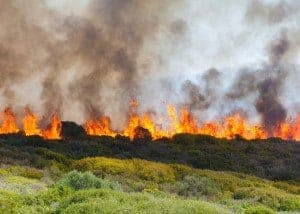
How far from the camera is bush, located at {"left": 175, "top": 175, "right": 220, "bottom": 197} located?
4606 centimetres

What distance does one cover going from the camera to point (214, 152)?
7975 cm

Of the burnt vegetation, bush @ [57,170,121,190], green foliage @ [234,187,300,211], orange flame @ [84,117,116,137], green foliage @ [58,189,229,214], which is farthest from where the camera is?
orange flame @ [84,117,116,137]

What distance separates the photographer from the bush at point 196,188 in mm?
46056

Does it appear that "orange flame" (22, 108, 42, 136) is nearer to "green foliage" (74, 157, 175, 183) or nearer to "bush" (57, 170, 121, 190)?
"green foliage" (74, 157, 175, 183)

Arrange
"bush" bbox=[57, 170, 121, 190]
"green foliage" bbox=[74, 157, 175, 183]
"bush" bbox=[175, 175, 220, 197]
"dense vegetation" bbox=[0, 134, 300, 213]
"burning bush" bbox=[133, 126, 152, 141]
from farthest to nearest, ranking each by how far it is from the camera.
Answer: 1. "burning bush" bbox=[133, 126, 152, 141]
2. "green foliage" bbox=[74, 157, 175, 183]
3. "bush" bbox=[175, 175, 220, 197]
4. "bush" bbox=[57, 170, 121, 190]
5. "dense vegetation" bbox=[0, 134, 300, 213]

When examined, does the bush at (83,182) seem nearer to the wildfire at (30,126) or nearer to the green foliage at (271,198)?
the green foliage at (271,198)

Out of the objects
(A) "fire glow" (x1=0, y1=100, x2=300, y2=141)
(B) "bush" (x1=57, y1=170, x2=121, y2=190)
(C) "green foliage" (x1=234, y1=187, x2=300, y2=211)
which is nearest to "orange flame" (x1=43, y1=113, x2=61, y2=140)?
(A) "fire glow" (x1=0, y1=100, x2=300, y2=141)

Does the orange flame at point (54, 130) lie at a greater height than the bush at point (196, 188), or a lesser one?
greater

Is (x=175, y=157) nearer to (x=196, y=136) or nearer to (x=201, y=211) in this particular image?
(x=196, y=136)

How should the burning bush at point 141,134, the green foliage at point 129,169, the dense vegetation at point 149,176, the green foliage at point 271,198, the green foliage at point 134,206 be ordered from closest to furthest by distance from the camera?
1. the green foliage at point 134,206
2. the dense vegetation at point 149,176
3. the green foliage at point 271,198
4. the green foliage at point 129,169
5. the burning bush at point 141,134

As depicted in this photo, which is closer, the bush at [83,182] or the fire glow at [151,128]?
the bush at [83,182]

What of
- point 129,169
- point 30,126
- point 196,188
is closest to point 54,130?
point 30,126

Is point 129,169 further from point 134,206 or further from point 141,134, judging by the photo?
point 134,206

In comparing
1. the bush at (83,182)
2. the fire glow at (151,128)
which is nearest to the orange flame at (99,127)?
the fire glow at (151,128)
